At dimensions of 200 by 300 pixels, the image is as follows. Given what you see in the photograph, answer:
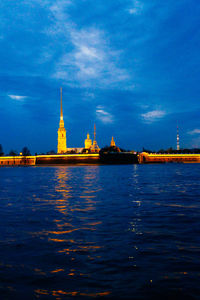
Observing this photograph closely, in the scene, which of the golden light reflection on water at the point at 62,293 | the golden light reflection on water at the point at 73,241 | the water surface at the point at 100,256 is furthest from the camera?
the golden light reflection on water at the point at 73,241

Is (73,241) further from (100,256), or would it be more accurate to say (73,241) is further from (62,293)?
(62,293)

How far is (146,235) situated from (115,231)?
56.3 inches

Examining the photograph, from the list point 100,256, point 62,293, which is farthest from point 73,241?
point 62,293

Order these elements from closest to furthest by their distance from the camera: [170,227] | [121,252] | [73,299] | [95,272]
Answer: [73,299] < [95,272] < [121,252] < [170,227]

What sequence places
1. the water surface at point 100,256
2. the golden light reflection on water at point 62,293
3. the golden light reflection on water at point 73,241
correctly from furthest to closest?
the golden light reflection on water at point 73,241, the water surface at point 100,256, the golden light reflection on water at point 62,293

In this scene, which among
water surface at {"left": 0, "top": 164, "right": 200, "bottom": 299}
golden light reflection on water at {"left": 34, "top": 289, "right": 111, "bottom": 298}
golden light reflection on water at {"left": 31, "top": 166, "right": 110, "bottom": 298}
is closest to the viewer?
golden light reflection on water at {"left": 34, "top": 289, "right": 111, "bottom": 298}

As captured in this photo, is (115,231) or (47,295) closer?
(47,295)

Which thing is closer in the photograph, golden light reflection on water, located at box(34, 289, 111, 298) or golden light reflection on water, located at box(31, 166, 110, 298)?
golden light reflection on water, located at box(34, 289, 111, 298)

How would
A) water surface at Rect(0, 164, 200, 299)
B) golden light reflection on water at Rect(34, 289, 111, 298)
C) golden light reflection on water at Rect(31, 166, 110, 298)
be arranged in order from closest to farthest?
golden light reflection on water at Rect(34, 289, 111, 298) → water surface at Rect(0, 164, 200, 299) → golden light reflection on water at Rect(31, 166, 110, 298)

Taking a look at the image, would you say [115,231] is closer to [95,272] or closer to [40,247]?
[40,247]

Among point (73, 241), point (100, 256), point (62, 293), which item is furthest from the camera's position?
point (73, 241)

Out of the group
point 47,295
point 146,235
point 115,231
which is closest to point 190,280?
point 47,295

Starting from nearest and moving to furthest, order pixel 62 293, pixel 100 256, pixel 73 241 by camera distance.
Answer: pixel 62 293 < pixel 100 256 < pixel 73 241

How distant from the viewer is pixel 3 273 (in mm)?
8109
